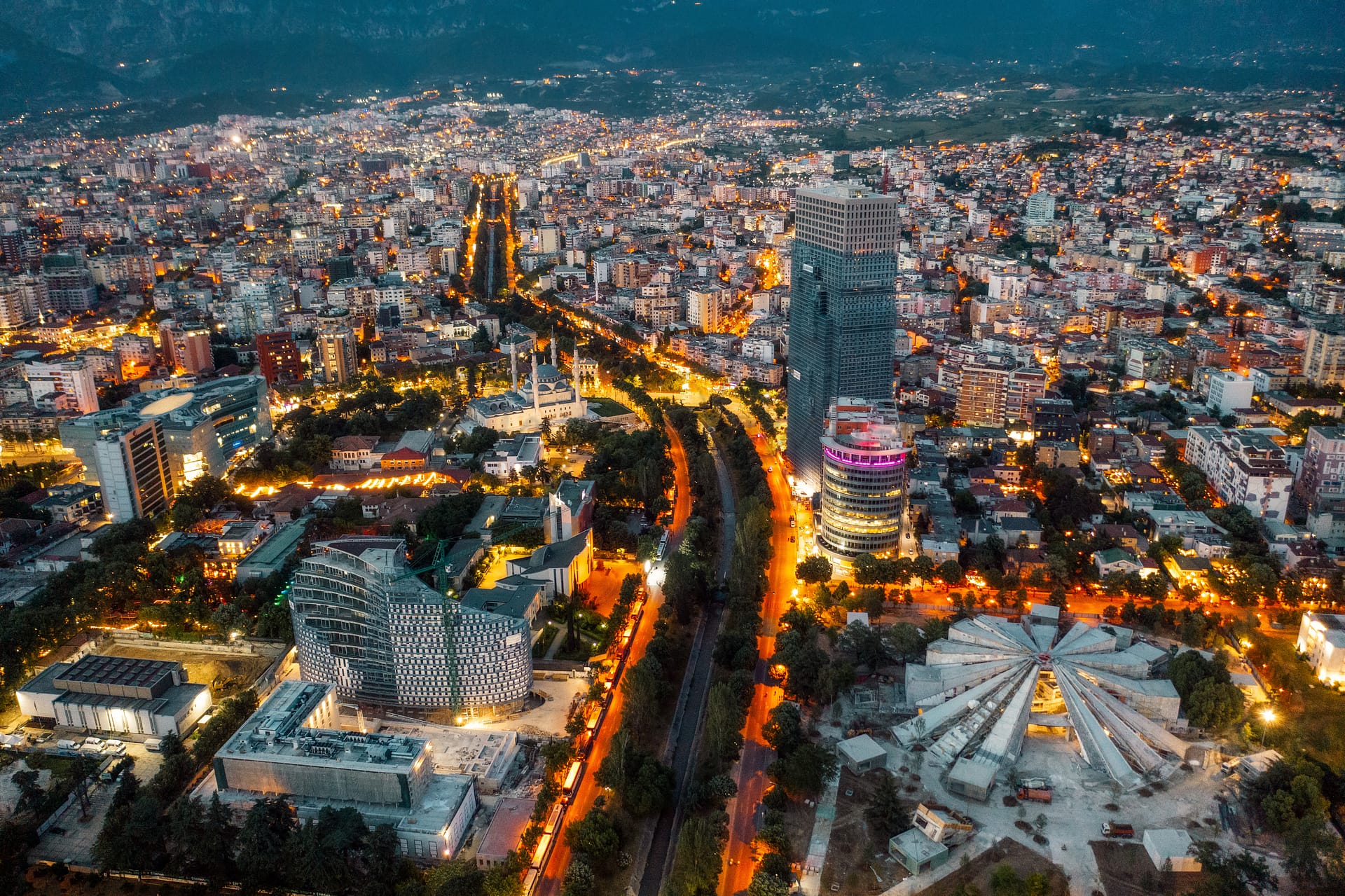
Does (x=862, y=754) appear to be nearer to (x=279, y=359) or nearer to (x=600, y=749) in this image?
(x=600, y=749)

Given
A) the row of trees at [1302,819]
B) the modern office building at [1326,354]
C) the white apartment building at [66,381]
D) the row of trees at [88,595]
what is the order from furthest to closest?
the modern office building at [1326,354]
the white apartment building at [66,381]
the row of trees at [88,595]
the row of trees at [1302,819]

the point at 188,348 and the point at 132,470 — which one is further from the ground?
the point at 188,348

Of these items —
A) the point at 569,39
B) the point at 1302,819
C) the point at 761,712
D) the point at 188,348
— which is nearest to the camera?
the point at 1302,819

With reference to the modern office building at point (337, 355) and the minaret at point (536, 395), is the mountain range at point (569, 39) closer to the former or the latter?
the modern office building at point (337, 355)

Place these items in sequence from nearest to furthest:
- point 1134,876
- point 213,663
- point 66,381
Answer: point 1134,876, point 213,663, point 66,381

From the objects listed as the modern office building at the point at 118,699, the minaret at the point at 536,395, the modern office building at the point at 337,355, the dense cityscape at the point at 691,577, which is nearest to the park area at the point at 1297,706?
the dense cityscape at the point at 691,577

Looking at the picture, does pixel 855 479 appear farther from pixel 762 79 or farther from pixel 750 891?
pixel 762 79

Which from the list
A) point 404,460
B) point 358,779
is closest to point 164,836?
point 358,779
